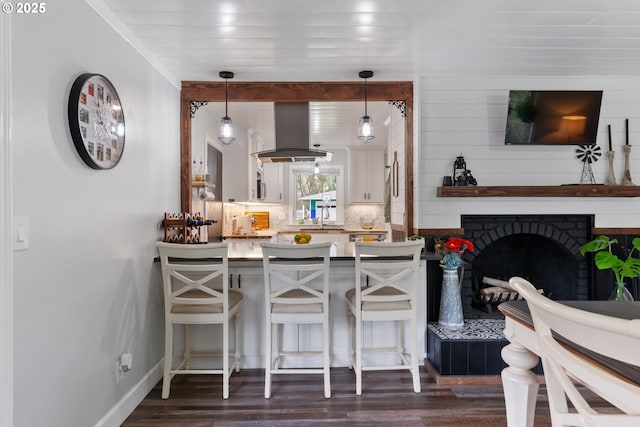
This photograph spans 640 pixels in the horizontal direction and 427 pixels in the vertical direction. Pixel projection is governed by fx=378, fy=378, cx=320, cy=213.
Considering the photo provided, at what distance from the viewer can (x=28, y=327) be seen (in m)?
1.48

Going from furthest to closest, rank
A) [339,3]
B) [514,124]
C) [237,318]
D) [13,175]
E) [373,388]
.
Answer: [514,124], [237,318], [373,388], [339,3], [13,175]

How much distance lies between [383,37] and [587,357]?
2.23 metres

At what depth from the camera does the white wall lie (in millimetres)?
1483

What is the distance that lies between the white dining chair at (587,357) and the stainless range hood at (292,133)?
2831 mm

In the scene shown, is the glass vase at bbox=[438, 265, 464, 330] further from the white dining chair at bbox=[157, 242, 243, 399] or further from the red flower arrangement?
the white dining chair at bbox=[157, 242, 243, 399]

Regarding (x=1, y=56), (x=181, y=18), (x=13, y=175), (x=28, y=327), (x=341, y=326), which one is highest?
(x=181, y=18)

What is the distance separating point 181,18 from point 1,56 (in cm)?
118

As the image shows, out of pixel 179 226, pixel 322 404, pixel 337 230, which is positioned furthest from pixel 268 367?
pixel 337 230

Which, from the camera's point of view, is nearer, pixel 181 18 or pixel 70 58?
pixel 70 58

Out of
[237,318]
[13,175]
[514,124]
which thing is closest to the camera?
[13,175]

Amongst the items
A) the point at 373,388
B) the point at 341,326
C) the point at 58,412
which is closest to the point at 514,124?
the point at 341,326

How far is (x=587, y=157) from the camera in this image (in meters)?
3.33

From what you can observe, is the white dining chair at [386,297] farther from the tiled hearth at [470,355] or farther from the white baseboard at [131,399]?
the white baseboard at [131,399]

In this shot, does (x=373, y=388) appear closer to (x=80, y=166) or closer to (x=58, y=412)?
(x=58, y=412)
